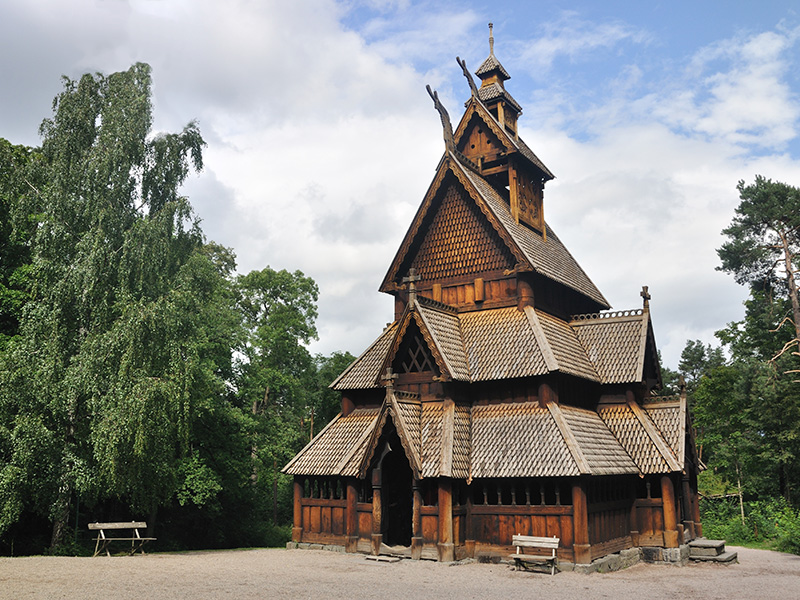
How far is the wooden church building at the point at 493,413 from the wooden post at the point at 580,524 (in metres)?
0.04

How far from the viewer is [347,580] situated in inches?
601

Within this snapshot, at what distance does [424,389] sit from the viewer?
21.0 meters

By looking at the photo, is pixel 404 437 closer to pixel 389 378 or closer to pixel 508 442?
pixel 389 378

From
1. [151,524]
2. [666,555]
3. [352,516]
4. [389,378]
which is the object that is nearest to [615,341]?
[666,555]

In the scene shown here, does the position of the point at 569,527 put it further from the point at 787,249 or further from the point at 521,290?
the point at 787,249

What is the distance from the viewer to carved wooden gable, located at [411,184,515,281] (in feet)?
76.7

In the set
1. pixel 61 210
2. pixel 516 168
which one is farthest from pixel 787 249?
pixel 61 210

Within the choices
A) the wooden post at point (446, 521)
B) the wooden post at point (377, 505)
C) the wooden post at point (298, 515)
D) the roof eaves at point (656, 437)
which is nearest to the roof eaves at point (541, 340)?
the roof eaves at point (656, 437)

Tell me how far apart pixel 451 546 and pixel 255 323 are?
29181mm

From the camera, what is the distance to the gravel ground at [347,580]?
523 inches

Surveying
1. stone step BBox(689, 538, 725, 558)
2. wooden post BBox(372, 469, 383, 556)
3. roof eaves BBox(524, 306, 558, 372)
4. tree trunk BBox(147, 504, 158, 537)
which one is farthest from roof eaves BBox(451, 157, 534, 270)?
tree trunk BBox(147, 504, 158, 537)

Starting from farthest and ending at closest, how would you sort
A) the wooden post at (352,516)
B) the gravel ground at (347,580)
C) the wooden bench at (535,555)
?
the wooden post at (352,516) → the wooden bench at (535,555) → the gravel ground at (347,580)

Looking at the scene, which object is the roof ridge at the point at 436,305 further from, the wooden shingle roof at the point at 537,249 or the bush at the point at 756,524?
the bush at the point at 756,524

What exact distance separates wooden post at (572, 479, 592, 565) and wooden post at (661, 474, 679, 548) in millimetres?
4051
